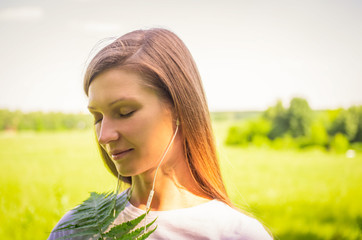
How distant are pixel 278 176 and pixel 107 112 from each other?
6.17 meters

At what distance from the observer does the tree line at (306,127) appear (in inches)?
314

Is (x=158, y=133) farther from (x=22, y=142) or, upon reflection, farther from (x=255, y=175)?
(x=22, y=142)

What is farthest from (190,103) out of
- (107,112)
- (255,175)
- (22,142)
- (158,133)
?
(22,142)

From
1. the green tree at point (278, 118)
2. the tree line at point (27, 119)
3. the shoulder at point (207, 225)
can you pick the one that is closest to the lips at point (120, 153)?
the shoulder at point (207, 225)

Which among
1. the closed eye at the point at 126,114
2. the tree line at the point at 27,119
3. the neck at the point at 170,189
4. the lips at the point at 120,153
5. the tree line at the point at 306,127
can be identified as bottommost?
the tree line at the point at 306,127

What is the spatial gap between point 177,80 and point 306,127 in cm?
1114

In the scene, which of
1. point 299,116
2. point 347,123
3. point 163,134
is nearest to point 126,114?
point 163,134

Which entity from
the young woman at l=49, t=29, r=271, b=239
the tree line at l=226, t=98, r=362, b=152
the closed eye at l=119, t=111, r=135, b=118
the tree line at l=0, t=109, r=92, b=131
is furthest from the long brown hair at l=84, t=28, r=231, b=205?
the tree line at l=226, t=98, r=362, b=152

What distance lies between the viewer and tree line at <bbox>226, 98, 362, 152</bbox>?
796cm

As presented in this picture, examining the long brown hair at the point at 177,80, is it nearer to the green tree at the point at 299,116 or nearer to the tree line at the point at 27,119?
the tree line at the point at 27,119

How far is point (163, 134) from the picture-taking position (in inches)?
30.3

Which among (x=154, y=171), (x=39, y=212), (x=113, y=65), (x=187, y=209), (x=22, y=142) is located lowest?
(x=22, y=142)

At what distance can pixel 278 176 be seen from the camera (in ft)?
20.1

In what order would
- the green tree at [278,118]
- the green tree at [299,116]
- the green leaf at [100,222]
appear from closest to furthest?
the green leaf at [100,222]
the green tree at [299,116]
the green tree at [278,118]
